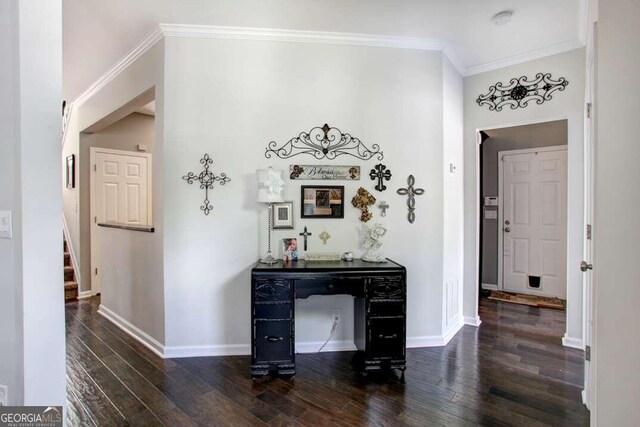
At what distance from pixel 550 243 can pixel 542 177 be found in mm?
930

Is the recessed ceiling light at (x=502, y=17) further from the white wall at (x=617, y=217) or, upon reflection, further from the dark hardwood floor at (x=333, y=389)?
the dark hardwood floor at (x=333, y=389)

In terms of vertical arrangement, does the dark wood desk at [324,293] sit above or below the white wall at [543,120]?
below

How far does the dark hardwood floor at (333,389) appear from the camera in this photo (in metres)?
1.82

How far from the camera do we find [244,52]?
2.58 m

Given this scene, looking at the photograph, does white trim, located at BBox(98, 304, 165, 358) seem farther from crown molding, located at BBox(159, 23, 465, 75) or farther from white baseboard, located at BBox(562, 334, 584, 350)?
white baseboard, located at BBox(562, 334, 584, 350)

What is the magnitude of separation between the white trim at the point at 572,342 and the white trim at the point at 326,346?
1944mm

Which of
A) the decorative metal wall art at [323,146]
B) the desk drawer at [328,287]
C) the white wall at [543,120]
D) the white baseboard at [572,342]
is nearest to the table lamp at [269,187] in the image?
the decorative metal wall art at [323,146]

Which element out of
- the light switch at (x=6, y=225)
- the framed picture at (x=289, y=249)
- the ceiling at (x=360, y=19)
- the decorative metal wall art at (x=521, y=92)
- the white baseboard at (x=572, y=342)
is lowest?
the white baseboard at (x=572, y=342)

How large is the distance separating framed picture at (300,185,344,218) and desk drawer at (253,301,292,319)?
0.80 m

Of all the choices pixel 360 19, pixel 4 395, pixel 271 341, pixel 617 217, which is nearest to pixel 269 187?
pixel 271 341

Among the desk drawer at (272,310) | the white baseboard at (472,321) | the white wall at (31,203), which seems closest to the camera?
the white wall at (31,203)

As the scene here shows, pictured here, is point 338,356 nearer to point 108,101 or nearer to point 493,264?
point 493,264

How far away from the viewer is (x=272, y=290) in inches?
88.4

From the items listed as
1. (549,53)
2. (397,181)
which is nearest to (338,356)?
(397,181)
